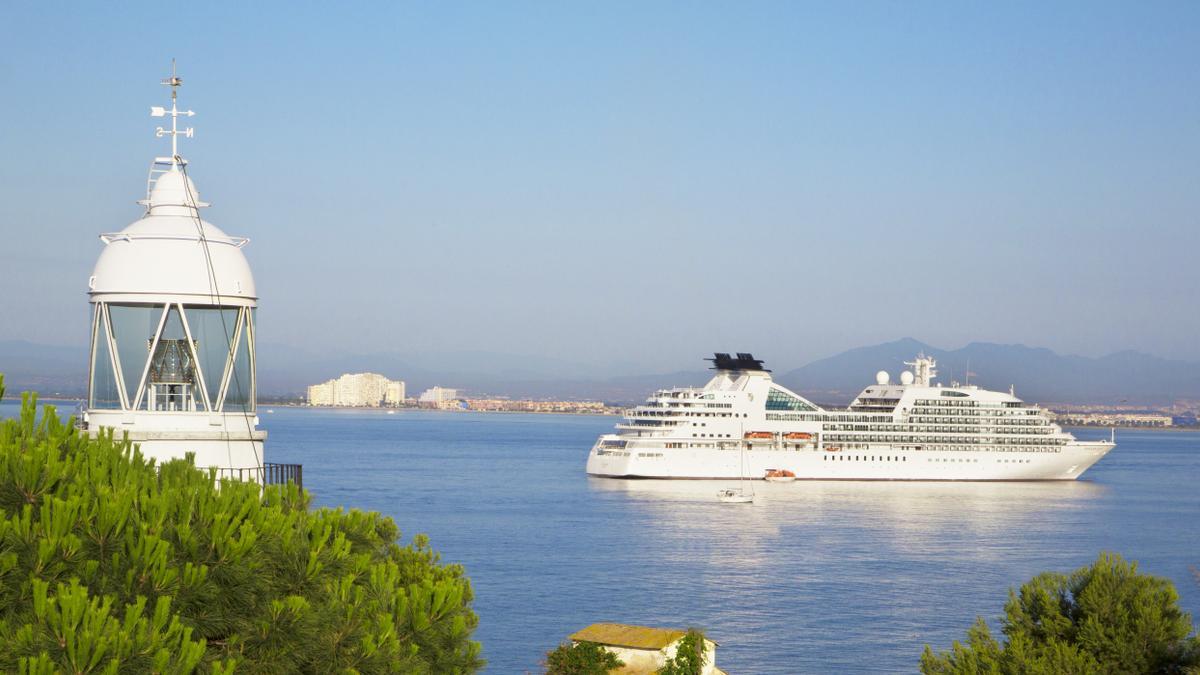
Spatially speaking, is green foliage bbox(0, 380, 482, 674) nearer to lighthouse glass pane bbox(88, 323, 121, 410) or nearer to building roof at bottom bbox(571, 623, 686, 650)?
lighthouse glass pane bbox(88, 323, 121, 410)

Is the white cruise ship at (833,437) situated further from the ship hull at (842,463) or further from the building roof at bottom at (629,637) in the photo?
the building roof at bottom at (629,637)

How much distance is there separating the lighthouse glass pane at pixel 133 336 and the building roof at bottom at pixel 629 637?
10.9m

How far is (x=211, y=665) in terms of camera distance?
248 inches

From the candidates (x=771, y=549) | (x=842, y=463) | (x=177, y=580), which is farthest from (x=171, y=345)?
(x=842, y=463)

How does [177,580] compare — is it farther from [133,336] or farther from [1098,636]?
[1098,636]

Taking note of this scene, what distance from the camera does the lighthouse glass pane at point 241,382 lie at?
9562mm

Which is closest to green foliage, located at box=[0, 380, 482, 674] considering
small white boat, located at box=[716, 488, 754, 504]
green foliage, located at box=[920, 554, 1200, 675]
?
green foliage, located at box=[920, 554, 1200, 675]

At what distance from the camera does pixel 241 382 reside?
9.68 m

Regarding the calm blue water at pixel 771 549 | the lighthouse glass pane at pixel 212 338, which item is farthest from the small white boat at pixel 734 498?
the lighthouse glass pane at pixel 212 338

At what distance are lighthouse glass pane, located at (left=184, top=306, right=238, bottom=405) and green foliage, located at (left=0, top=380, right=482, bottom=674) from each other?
1.76m

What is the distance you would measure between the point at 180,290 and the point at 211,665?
372 cm

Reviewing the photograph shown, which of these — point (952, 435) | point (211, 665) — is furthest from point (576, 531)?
point (211, 665)

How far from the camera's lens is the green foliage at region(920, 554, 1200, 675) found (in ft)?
47.4

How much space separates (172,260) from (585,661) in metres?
10.9
